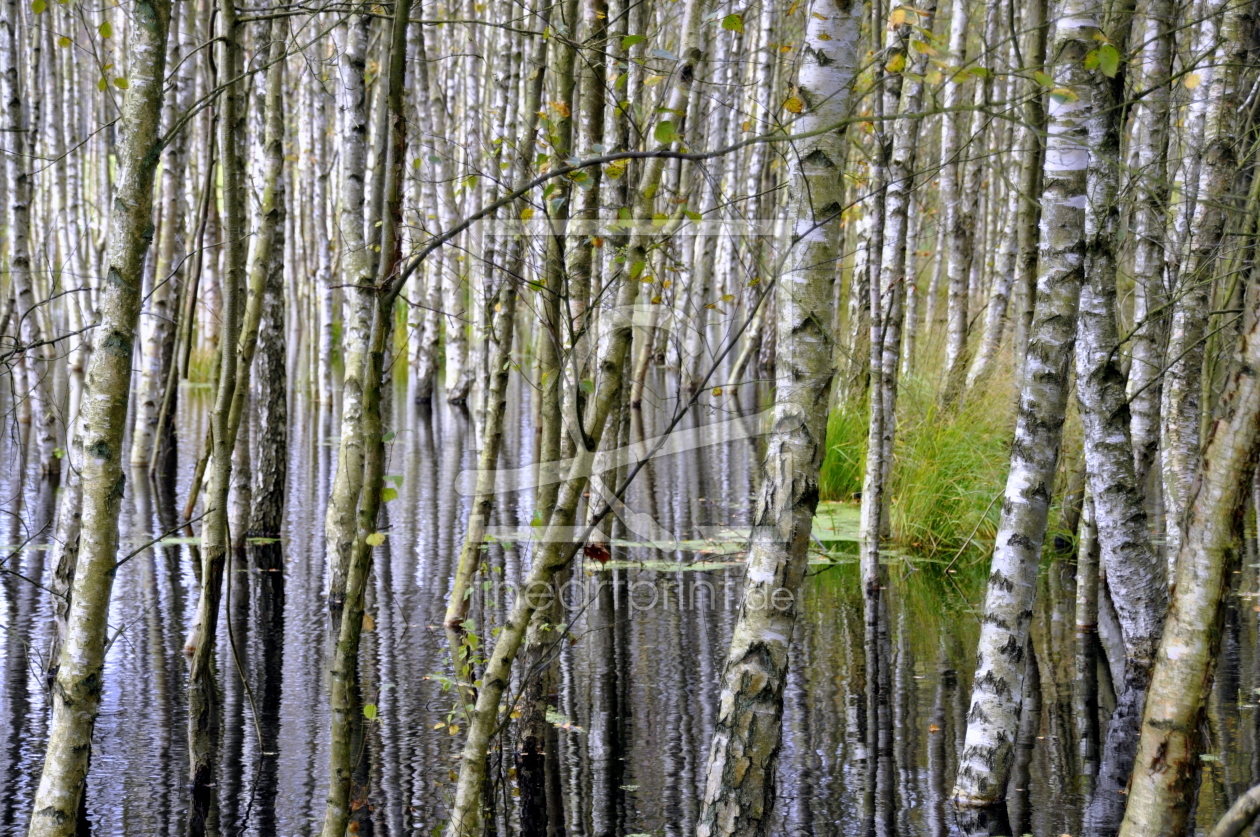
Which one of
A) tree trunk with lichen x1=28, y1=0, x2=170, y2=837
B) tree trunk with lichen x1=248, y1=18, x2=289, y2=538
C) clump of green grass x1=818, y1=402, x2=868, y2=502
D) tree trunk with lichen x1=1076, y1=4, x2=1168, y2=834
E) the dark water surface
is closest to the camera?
tree trunk with lichen x1=28, y1=0, x2=170, y2=837

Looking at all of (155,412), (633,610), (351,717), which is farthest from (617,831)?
(155,412)

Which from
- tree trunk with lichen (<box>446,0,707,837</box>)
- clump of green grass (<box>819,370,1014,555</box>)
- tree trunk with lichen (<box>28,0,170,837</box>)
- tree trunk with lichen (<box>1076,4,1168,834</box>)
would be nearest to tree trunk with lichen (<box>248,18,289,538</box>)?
clump of green grass (<box>819,370,1014,555</box>)

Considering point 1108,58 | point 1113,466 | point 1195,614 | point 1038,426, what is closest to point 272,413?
point 1113,466

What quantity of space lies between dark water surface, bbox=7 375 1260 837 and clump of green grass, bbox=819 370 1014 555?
34 centimetres

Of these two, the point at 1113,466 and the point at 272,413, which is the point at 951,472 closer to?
the point at 1113,466

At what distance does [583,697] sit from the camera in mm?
5582

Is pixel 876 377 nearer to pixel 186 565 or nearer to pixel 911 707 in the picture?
pixel 911 707

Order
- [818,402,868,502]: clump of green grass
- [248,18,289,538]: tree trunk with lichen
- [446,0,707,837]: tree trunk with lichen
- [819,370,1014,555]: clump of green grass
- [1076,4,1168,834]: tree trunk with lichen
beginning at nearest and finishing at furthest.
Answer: [446,0,707,837]: tree trunk with lichen → [1076,4,1168,834]: tree trunk with lichen → [819,370,1014,555]: clump of green grass → [248,18,289,538]: tree trunk with lichen → [818,402,868,502]: clump of green grass

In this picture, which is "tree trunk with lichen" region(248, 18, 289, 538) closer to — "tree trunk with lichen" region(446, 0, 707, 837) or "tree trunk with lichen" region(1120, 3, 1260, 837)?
"tree trunk with lichen" region(446, 0, 707, 837)

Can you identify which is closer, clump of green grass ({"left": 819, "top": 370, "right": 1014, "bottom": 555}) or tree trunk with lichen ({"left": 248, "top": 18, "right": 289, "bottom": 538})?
clump of green grass ({"left": 819, "top": 370, "right": 1014, "bottom": 555})

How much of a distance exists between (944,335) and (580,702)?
260 inches

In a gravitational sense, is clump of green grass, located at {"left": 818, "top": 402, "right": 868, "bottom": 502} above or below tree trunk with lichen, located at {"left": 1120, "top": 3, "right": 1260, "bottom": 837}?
above

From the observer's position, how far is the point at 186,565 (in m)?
8.14

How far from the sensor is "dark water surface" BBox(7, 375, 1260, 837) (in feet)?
14.1
